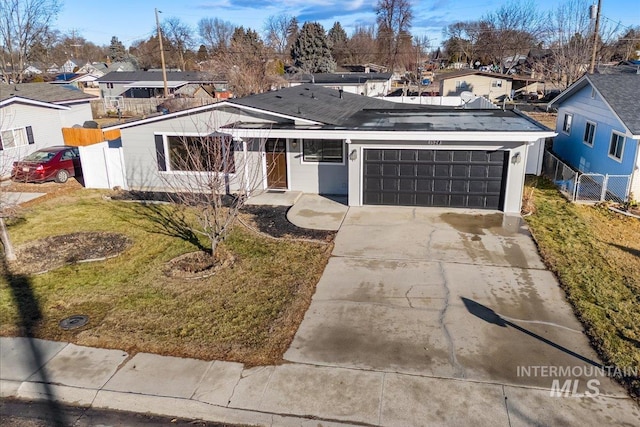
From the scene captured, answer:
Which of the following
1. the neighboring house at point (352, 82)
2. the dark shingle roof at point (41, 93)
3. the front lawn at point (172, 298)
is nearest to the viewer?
the front lawn at point (172, 298)

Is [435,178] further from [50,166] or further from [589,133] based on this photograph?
[50,166]

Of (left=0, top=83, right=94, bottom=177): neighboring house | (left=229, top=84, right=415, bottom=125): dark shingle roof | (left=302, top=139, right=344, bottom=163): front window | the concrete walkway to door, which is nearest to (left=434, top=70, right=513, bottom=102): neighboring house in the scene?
(left=229, top=84, right=415, bottom=125): dark shingle roof

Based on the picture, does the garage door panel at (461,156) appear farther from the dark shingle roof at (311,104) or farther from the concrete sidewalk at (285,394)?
the concrete sidewalk at (285,394)

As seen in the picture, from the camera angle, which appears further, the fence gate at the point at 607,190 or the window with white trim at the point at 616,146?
the window with white trim at the point at 616,146

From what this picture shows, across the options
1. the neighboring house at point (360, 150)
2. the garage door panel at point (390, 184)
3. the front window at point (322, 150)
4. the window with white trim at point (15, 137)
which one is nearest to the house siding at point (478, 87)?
the neighboring house at point (360, 150)

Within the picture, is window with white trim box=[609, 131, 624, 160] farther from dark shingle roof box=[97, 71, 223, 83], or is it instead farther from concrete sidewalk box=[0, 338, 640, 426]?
dark shingle roof box=[97, 71, 223, 83]

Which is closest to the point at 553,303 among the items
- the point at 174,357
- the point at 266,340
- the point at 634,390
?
the point at 634,390
